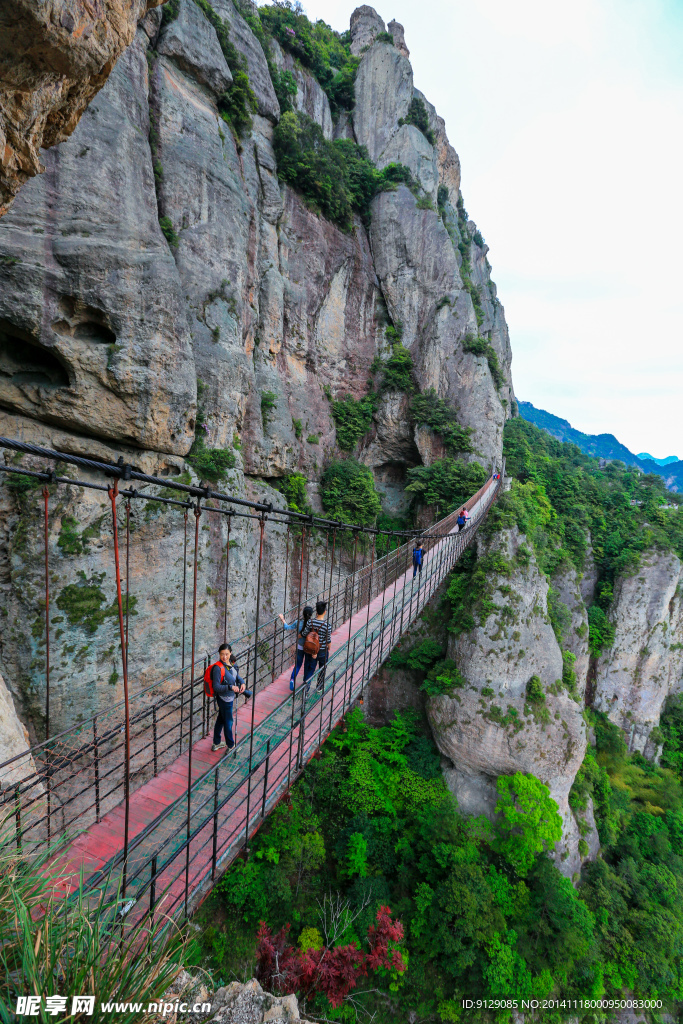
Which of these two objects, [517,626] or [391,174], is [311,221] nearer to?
[391,174]

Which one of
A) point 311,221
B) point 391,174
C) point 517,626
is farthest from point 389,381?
point 517,626

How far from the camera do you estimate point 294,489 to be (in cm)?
1130

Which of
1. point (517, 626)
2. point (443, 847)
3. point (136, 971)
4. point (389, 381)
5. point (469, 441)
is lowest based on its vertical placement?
point (443, 847)

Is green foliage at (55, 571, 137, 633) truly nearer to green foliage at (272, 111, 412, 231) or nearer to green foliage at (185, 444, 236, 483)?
green foliage at (185, 444, 236, 483)

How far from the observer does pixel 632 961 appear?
890 cm

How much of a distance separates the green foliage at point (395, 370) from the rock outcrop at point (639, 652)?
1059cm

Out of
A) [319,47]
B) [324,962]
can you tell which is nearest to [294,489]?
[324,962]

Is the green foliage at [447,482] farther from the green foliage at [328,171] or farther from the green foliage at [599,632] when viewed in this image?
the green foliage at [328,171]

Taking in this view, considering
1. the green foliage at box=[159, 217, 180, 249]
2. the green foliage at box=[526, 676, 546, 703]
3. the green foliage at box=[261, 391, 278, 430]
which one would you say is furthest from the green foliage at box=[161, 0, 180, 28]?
the green foliage at box=[526, 676, 546, 703]

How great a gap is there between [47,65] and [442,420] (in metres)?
12.5

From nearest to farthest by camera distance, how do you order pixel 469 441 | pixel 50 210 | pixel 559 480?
pixel 50 210, pixel 469 441, pixel 559 480

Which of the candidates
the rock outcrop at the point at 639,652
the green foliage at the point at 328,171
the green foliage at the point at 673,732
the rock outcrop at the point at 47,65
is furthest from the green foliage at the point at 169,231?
the green foliage at the point at 673,732

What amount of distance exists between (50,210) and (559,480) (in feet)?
55.7

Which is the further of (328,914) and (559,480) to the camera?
(559,480)
